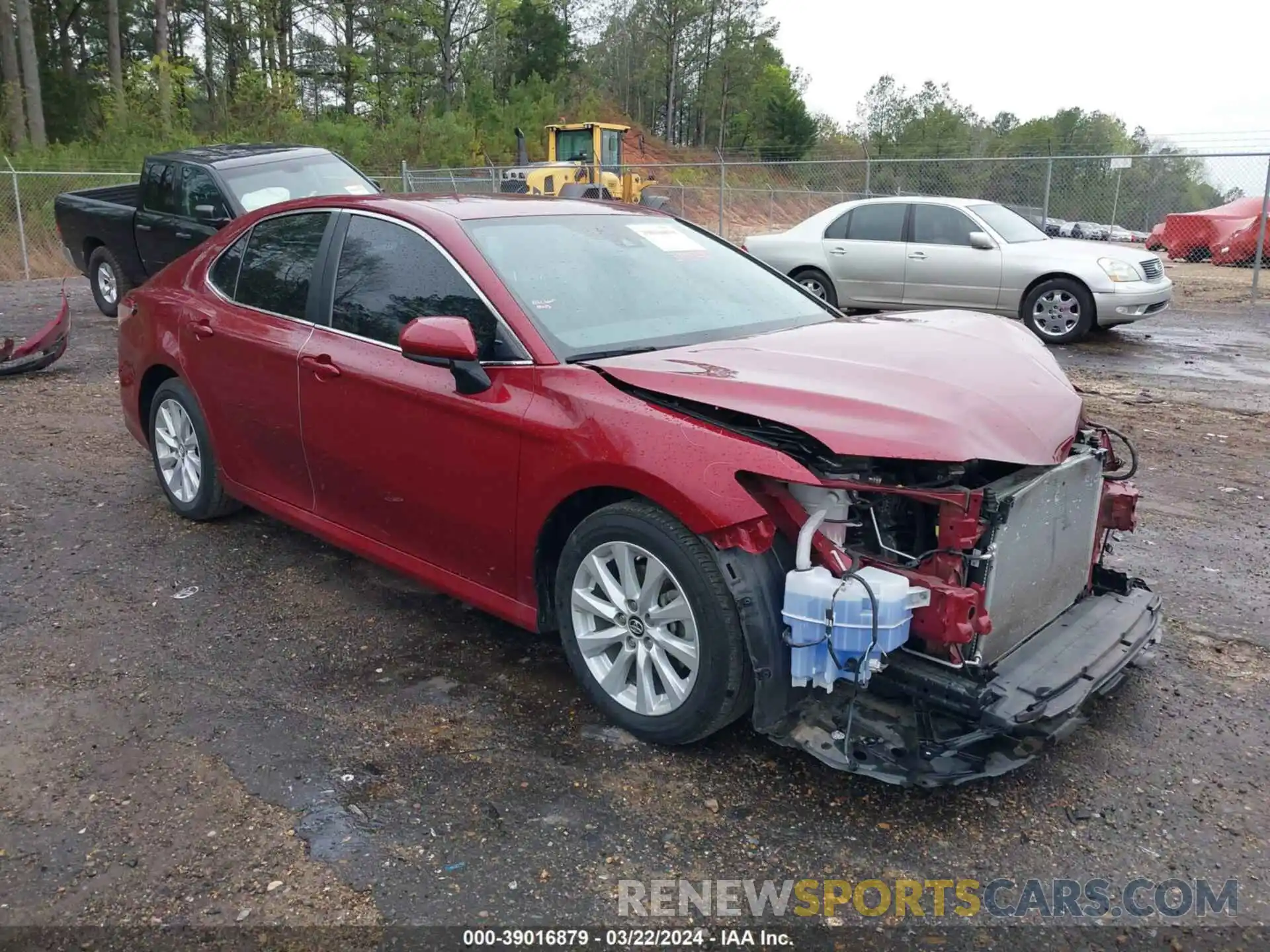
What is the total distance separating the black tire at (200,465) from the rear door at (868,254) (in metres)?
8.69

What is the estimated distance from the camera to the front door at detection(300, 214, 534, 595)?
11.4 ft

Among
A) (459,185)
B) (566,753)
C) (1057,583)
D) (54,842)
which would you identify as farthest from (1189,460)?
(459,185)

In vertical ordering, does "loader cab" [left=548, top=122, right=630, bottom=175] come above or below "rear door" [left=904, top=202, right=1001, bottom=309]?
above

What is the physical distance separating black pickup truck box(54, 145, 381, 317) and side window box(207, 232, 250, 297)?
165 inches

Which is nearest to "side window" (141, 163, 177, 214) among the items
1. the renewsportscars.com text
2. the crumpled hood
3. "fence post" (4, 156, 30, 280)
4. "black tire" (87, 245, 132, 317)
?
"black tire" (87, 245, 132, 317)

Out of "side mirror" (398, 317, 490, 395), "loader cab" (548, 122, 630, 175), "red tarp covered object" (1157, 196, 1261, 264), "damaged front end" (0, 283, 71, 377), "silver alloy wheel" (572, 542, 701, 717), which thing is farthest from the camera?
"loader cab" (548, 122, 630, 175)

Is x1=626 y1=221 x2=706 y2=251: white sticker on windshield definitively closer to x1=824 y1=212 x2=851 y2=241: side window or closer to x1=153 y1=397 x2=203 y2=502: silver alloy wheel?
x1=153 y1=397 x2=203 y2=502: silver alloy wheel

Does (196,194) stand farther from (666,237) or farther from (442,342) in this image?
(442,342)

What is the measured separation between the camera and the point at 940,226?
11555 millimetres

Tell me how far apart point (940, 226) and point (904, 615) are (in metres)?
9.82

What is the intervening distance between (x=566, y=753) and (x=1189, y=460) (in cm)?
515

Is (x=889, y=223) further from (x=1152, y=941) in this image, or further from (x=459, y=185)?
(x=459, y=185)

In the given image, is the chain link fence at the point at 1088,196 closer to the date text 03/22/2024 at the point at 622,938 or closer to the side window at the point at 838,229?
the side window at the point at 838,229

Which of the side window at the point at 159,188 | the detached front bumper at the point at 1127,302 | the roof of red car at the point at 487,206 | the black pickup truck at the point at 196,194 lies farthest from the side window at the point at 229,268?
the detached front bumper at the point at 1127,302
